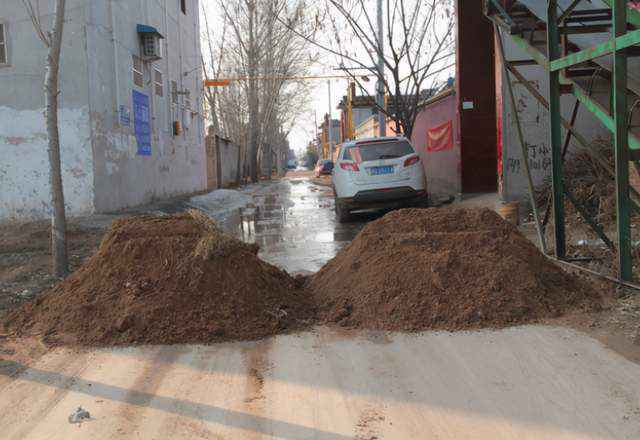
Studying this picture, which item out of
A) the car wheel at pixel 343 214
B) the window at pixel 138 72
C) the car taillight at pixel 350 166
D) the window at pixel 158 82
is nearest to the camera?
the car taillight at pixel 350 166

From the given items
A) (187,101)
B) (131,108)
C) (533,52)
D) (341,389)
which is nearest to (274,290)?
(341,389)

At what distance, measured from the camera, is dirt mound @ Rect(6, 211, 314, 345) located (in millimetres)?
4684

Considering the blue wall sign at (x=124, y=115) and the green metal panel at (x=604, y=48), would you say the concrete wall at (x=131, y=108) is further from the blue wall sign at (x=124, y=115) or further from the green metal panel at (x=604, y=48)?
the green metal panel at (x=604, y=48)

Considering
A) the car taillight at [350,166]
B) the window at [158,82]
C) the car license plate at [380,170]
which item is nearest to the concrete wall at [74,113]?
the window at [158,82]

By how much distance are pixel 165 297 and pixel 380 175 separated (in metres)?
7.25

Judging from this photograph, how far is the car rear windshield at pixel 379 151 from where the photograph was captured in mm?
11570

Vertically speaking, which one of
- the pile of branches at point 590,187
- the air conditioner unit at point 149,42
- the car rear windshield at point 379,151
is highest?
the air conditioner unit at point 149,42

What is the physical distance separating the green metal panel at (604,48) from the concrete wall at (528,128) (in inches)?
230

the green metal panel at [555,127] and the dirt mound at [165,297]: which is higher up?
the green metal panel at [555,127]

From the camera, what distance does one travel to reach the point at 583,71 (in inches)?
250

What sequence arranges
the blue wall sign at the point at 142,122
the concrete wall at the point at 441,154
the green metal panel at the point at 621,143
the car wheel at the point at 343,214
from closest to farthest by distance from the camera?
the green metal panel at the point at 621,143
the car wheel at the point at 343,214
the blue wall sign at the point at 142,122
the concrete wall at the point at 441,154

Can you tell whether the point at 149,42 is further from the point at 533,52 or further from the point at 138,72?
the point at 533,52

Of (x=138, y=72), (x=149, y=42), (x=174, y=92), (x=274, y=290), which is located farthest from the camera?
(x=174, y=92)

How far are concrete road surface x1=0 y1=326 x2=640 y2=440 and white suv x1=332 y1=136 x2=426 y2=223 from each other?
7059 mm
